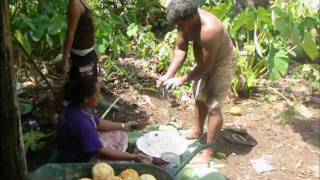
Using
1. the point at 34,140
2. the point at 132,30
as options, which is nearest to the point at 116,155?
the point at 34,140

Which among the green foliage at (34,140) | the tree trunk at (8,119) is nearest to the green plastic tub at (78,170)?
the tree trunk at (8,119)

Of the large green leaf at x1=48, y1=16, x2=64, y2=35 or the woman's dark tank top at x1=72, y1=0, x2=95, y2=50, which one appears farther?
the large green leaf at x1=48, y1=16, x2=64, y2=35

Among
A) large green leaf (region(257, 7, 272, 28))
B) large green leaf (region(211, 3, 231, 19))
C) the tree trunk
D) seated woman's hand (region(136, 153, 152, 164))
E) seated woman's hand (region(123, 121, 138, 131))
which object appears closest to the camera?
the tree trunk

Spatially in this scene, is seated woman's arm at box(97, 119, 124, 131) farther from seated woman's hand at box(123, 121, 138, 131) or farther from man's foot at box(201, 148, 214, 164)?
man's foot at box(201, 148, 214, 164)

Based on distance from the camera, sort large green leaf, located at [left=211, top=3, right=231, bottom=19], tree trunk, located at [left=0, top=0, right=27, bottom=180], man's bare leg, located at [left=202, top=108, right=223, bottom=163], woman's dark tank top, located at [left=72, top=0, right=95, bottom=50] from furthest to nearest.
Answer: large green leaf, located at [left=211, top=3, right=231, bottom=19], man's bare leg, located at [left=202, top=108, right=223, bottom=163], woman's dark tank top, located at [left=72, top=0, right=95, bottom=50], tree trunk, located at [left=0, top=0, right=27, bottom=180]

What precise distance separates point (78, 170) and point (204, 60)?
1.42m

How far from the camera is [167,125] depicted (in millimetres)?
4723

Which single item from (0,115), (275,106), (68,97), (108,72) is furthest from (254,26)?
(0,115)

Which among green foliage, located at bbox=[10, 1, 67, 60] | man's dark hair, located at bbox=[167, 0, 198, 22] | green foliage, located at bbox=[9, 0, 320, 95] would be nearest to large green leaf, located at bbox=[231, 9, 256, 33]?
green foliage, located at bbox=[9, 0, 320, 95]

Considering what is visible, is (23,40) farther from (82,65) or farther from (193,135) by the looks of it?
(193,135)

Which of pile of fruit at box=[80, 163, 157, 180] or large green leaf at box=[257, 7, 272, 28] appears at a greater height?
large green leaf at box=[257, 7, 272, 28]

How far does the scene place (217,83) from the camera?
13.6ft

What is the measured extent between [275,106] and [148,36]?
193 cm

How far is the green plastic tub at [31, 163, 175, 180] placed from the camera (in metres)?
2.81
